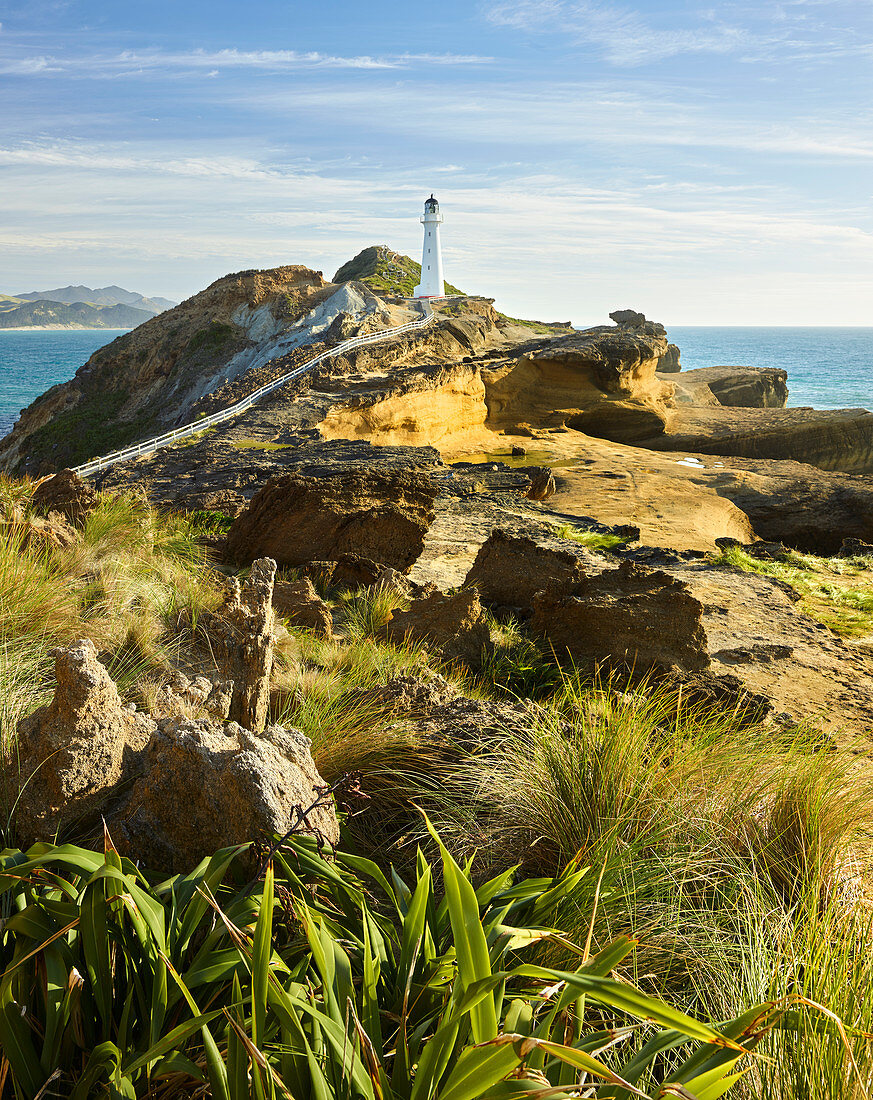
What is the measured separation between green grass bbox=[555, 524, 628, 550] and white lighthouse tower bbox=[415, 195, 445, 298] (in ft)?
169

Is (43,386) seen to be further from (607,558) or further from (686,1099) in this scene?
(686,1099)

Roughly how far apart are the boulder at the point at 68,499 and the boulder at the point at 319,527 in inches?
83.8

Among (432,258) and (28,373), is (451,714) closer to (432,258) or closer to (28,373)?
(432,258)

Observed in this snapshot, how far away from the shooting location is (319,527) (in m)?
9.19

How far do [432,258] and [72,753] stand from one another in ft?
212

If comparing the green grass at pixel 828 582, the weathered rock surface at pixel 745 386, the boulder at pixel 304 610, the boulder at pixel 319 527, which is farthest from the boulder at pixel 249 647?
the weathered rock surface at pixel 745 386

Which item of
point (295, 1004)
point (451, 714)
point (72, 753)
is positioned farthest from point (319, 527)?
point (295, 1004)

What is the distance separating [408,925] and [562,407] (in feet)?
91.7

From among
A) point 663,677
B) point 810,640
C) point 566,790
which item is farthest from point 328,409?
point 566,790

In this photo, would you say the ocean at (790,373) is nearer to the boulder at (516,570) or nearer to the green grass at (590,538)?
the green grass at (590,538)

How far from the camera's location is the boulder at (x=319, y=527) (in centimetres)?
913

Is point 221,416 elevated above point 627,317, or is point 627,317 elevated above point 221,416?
point 627,317

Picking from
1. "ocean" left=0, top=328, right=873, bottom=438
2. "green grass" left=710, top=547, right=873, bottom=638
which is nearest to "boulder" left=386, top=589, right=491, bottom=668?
"green grass" left=710, top=547, right=873, bottom=638

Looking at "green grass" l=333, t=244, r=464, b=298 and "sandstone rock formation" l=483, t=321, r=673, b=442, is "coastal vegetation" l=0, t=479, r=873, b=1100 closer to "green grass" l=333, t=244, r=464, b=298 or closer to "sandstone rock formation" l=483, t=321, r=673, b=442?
"sandstone rock formation" l=483, t=321, r=673, b=442
